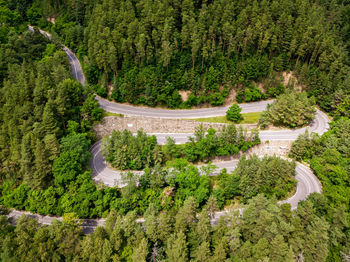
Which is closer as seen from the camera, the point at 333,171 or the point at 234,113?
the point at 333,171

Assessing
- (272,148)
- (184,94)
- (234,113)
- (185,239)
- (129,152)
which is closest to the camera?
(185,239)

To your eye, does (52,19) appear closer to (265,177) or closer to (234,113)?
(234,113)

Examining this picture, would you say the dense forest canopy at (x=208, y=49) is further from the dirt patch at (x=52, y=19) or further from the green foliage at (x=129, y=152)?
the dirt patch at (x=52, y=19)

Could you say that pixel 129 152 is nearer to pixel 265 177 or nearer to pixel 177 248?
pixel 177 248

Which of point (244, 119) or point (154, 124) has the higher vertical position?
point (244, 119)

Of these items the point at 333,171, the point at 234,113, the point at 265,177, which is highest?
the point at 234,113

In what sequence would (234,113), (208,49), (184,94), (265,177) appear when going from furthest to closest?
(184,94), (208,49), (234,113), (265,177)

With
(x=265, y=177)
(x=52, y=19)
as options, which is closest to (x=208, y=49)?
(x=265, y=177)

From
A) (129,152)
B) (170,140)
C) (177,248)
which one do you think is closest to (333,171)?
(170,140)
